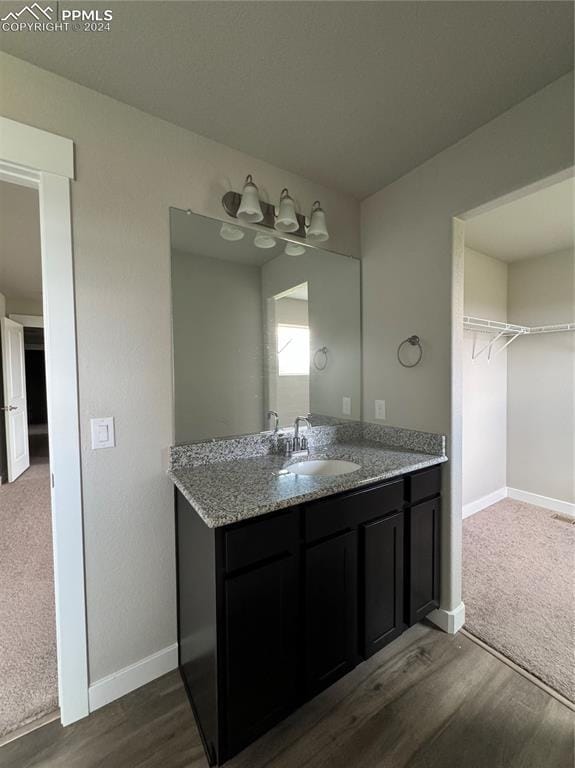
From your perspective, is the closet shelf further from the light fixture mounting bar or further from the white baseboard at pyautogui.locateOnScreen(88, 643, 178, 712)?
the white baseboard at pyautogui.locateOnScreen(88, 643, 178, 712)

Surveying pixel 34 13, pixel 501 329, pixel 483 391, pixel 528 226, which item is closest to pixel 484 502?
pixel 483 391

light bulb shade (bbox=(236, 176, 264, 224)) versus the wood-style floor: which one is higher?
light bulb shade (bbox=(236, 176, 264, 224))

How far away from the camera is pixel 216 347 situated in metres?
1.74

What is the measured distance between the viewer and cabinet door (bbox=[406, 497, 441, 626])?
1.62 metres

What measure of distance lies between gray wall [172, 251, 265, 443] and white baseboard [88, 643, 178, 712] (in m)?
1.01

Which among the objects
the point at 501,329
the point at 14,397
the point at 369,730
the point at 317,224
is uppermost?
the point at 317,224

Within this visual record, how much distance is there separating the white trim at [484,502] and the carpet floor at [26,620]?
319 cm

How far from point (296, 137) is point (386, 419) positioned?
1645 millimetres

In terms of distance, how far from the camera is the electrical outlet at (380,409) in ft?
6.95

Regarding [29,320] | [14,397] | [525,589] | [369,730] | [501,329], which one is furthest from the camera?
[29,320]

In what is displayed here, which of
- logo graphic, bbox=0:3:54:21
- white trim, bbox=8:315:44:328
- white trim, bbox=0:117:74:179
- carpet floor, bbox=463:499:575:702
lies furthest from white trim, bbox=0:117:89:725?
white trim, bbox=8:315:44:328

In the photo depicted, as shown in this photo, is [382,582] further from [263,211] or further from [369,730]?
[263,211]

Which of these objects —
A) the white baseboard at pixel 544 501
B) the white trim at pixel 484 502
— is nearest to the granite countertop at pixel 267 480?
the white trim at pixel 484 502

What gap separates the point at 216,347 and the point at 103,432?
26.5 inches
